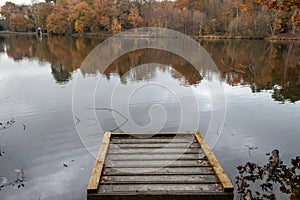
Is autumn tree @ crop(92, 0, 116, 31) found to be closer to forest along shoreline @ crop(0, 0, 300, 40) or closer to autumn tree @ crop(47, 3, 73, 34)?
forest along shoreline @ crop(0, 0, 300, 40)

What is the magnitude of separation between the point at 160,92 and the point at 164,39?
37.5ft

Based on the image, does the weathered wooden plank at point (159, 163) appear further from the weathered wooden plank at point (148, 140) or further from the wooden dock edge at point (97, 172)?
the weathered wooden plank at point (148, 140)

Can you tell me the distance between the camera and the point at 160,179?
189 inches

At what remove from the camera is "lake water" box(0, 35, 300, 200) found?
607cm

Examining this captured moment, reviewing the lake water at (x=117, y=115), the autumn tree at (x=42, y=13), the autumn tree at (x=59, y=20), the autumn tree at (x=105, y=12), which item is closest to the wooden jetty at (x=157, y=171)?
the lake water at (x=117, y=115)

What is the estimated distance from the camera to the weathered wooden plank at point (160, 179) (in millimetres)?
4703

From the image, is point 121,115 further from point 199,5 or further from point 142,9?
point 199,5

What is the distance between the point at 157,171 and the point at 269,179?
2.42m

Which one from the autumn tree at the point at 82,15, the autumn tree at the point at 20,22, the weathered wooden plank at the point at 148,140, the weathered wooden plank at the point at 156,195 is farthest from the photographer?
the autumn tree at the point at 20,22

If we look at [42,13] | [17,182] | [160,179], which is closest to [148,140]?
[160,179]

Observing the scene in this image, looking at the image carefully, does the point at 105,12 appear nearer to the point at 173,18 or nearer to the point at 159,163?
the point at 173,18

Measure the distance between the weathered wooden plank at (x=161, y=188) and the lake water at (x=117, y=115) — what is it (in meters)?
0.82

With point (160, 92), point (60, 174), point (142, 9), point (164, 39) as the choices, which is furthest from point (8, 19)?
point (60, 174)

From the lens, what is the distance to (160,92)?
1337cm
